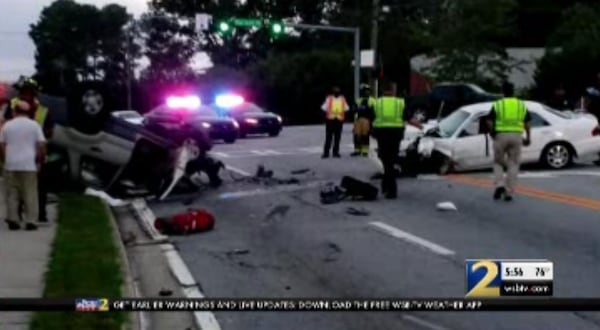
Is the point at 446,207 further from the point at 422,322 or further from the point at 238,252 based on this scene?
the point at 422,322

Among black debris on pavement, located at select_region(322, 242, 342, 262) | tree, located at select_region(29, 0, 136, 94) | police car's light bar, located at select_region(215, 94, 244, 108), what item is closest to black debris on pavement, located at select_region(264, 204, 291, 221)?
black debris on pavement, located at select_region(322, 242, 342, 262)

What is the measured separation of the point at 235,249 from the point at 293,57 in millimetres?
61640

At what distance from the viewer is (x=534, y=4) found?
7719 cm

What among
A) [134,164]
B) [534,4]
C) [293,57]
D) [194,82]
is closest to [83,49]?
[194,82]

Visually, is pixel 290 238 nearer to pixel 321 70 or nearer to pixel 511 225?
pixel 511 225

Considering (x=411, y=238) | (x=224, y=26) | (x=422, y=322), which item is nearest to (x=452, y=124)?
(x=411, y=238)

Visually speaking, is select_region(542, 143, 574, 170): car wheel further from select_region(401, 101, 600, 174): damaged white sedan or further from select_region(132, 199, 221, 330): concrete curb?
select_region(132, 199, 221, 330): concrete curb

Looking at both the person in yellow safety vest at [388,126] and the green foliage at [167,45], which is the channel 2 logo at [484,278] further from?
the green foliage at [167,45]

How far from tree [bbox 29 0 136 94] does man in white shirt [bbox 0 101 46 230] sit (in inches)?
2989

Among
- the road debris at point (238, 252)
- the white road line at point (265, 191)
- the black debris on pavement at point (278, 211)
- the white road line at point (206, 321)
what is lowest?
the white road line at point (265, 191)

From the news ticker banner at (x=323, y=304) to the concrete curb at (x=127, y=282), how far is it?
142 inches

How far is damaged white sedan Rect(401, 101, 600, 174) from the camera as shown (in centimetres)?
2186

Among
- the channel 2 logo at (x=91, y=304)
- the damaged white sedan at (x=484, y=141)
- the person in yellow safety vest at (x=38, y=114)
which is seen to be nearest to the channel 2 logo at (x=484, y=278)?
the channel 2 logo at (x=91, y=304)

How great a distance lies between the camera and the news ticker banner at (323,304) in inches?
178
